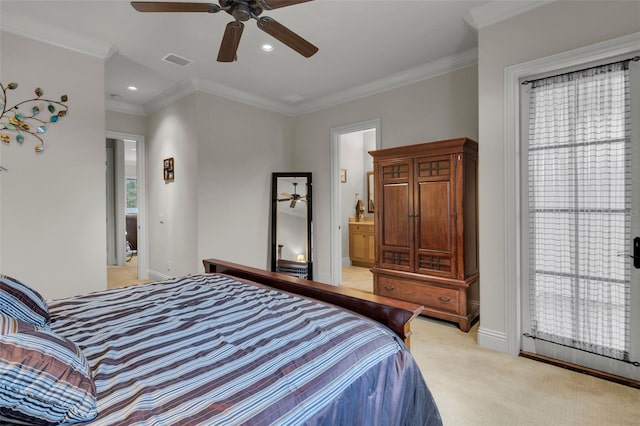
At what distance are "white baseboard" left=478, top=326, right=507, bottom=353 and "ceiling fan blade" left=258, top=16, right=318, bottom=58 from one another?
Result: 2632 mm

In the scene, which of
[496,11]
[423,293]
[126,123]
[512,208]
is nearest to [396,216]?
[423,293]

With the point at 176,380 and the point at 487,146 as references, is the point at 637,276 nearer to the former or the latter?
the point at 487,146

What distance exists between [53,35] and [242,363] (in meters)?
3.46

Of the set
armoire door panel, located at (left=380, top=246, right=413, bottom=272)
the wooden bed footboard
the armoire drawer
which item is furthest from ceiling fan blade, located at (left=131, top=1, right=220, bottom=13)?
the armoire drawer

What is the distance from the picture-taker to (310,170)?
16.4ft

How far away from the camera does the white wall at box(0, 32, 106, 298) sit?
2.69 meters

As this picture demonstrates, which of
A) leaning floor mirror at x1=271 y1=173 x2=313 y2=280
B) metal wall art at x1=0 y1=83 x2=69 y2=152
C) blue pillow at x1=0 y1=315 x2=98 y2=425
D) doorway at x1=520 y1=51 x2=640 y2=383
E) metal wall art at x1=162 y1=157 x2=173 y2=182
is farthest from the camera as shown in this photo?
leaning floor mirror at x1=271 y1=173 x2=313 y2=280

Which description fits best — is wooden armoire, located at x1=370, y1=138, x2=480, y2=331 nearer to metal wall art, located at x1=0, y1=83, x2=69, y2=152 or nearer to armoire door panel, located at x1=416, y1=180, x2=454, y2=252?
armoire door panel, located at x1=416, y1=180, x2=454, y2=252

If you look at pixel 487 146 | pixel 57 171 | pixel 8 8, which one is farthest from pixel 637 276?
pixel 8 8

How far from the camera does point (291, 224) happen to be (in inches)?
192

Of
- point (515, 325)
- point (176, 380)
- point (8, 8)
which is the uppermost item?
point (8, 8)

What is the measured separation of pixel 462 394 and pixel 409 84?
330cm

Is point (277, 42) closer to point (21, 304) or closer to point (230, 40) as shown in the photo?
point (230, 40)

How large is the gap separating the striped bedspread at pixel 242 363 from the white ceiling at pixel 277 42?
2361 millimetres
